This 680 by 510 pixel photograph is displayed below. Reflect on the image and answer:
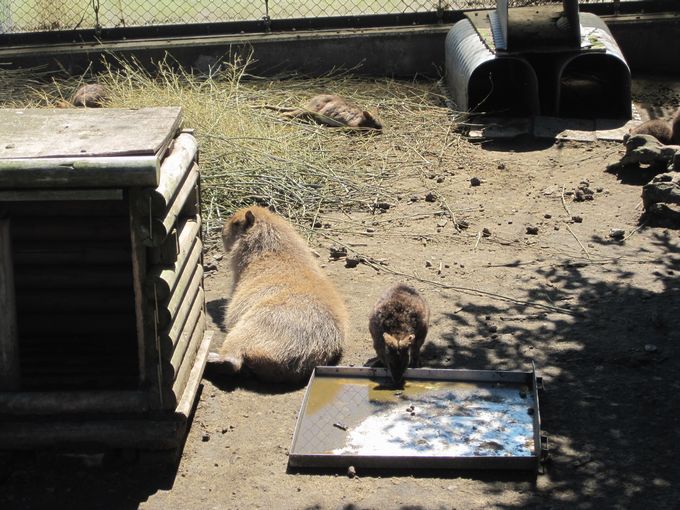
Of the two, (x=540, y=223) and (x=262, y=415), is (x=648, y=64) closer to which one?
(x=540, y=223)

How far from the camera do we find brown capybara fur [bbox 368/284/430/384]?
5566 millimetres

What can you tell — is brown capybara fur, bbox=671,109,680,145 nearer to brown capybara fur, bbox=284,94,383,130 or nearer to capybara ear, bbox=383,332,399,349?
brown capybara fur, bbox=284,94,383,130

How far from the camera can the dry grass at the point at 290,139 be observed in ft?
28.4

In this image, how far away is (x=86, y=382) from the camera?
5465 mm

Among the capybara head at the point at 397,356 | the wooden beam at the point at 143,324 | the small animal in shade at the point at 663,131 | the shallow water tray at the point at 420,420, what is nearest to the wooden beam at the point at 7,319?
the wooden beam at the point at 143,324

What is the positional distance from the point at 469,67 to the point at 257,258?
4751mm

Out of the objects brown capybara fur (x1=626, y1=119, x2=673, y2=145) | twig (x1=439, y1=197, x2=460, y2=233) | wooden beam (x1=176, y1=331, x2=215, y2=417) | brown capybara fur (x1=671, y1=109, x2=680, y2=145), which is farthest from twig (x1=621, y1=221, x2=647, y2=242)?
wooden beam (x1=176, y1=331, x2=215, y2=417)

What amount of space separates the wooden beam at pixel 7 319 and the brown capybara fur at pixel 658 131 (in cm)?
661

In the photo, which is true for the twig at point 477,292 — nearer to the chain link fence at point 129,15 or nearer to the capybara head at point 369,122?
the capybara head at point 369,122

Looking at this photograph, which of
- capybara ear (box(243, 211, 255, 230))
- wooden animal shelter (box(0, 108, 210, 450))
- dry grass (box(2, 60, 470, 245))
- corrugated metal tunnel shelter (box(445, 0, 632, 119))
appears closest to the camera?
wooden animal shelter (box(0, 108, 210, 450))

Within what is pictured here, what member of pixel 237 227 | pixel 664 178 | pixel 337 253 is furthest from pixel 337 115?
pixel 237 227

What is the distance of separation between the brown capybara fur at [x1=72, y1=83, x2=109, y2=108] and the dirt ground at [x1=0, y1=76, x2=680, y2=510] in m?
3.14

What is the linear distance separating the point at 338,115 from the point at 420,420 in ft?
18.8

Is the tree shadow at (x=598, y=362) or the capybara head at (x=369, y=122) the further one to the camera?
the capybara head at (x=369, y=122)
